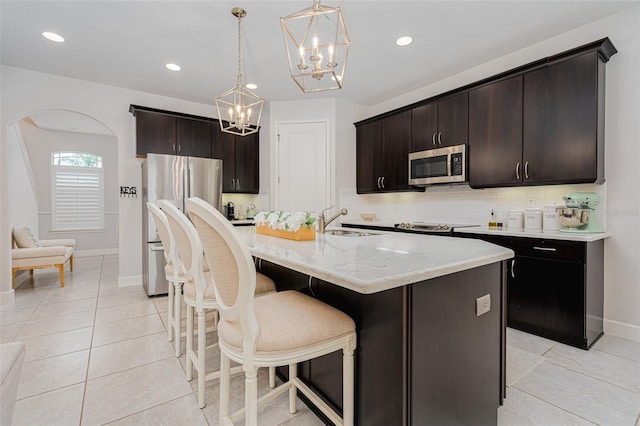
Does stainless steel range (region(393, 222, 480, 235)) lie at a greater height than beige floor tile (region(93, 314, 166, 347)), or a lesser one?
greater

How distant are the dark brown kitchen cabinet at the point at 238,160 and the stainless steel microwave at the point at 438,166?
267 cm

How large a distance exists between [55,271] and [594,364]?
23.3 ft

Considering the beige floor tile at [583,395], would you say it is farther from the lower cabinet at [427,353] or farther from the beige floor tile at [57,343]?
the beige floor tile at [57,343]

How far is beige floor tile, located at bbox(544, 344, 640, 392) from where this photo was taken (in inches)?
74.8

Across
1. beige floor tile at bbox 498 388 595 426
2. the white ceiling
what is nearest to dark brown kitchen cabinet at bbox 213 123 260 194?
the white ceiling

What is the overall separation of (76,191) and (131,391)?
6.49m

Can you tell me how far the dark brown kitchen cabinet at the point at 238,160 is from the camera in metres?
4.80

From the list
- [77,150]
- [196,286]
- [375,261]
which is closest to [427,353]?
[375,261]

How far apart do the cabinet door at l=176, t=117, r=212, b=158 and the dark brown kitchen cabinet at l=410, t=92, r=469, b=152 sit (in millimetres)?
3036

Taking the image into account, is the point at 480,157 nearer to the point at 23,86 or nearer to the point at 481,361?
the point at 481,361

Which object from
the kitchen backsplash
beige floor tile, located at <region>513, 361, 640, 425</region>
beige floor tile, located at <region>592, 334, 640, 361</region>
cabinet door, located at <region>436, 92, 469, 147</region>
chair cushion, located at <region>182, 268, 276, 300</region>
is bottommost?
beige floor tile, located at <region>513, 361, 640, 425</region>

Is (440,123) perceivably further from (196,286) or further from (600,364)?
(196,286)

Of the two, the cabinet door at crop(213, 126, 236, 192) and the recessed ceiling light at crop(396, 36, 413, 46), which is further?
the cabinet door at crop(213, 126, 236, 192)

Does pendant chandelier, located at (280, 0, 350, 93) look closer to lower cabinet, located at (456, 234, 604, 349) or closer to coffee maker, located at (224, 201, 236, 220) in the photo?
lower cabinet, located at (456, 234, 604, 349)
